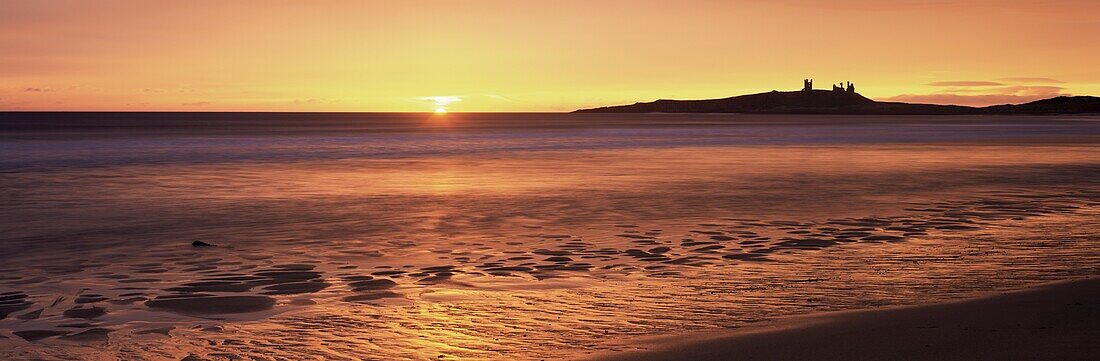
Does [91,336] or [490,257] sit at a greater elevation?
[91,336]

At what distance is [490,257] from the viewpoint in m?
13.6

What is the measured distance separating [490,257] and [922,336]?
6900mm

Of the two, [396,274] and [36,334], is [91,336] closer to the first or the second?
[36,334]

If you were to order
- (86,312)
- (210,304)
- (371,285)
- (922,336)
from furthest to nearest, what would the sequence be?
(371,285) < (210,304) < (86,312) < (922,336)

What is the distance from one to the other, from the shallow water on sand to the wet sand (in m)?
0.51

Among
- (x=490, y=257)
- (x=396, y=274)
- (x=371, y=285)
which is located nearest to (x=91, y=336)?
(x=371, y=285)

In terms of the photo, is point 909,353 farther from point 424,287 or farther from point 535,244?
point 535,244

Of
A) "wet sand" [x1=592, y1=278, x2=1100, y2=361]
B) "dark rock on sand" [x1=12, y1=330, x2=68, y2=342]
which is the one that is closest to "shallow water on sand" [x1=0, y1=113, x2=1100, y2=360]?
"dark rock on sand" [x1=12, y1=330, x2=68, y2=342]

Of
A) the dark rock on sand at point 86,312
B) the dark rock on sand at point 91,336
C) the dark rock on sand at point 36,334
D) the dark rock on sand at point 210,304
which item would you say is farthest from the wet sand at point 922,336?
the dark rock on sand at point 86,312

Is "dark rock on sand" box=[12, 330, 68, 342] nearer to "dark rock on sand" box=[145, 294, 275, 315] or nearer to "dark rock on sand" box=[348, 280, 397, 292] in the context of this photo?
"dark rock on sand" box=[145, 294, 275, 315]

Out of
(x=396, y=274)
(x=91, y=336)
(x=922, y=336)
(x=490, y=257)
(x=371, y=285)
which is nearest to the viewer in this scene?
(x=922, y=336)

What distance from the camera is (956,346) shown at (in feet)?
24.0

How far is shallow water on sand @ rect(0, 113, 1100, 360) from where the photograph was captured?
859 cm

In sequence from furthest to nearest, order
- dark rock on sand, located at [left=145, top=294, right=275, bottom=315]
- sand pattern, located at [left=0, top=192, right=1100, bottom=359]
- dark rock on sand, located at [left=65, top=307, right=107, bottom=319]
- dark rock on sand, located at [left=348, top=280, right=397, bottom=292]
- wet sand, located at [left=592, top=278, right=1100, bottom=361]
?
dark rock on sand, located at [left=348, top=280, right=397, bottom=292], dark rock on sand, located at [left=145, top=294, right=275, bottom=315], dark rock on sand, located at [left=65, top=307, right=107, bottom=319], sand pattern, located at [left=0, top=192, right=1100, bottom=359], wet sand, located at [left=592, top=278, right=1100, bottom=361]
